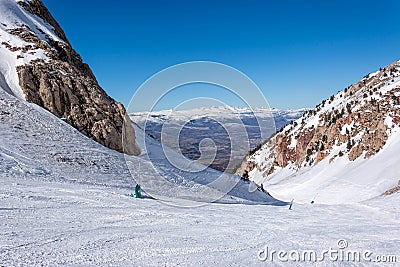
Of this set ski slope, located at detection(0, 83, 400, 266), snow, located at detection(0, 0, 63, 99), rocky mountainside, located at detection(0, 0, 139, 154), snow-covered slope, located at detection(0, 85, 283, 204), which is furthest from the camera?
snow, located at detection(0, 0, 63, 99)

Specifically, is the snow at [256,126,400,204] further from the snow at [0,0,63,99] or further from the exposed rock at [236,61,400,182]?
the snow at [0,0,63,99]

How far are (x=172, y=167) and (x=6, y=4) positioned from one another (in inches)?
1293

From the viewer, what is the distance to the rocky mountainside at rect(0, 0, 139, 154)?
106 ft

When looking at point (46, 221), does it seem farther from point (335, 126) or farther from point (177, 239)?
point (335, 126)

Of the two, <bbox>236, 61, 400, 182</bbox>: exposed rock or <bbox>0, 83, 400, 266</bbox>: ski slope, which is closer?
<bbox>0, 83, 400, 266</bbox>: ski slope

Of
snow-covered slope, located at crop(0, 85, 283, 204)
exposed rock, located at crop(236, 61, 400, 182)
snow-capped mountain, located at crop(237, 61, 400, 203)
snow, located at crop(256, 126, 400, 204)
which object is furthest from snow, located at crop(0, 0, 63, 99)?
exposed rock, located at crop(236, 61, 400, 182)

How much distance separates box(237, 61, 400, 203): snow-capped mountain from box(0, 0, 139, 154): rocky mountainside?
28218 mm

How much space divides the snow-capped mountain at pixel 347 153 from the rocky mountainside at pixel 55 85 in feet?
92.6

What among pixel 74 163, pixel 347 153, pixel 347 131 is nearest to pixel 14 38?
pixel 74 163

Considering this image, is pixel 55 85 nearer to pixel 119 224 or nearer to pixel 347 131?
pixel 119 224

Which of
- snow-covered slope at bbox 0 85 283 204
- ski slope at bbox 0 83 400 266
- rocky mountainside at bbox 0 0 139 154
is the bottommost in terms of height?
ski slope at bbox 0 83 400 266

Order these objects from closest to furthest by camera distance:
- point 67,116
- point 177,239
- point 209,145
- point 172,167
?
point 177,239, point 209,145, point 172,167, point 67,116

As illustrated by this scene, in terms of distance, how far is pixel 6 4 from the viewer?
43.0 m

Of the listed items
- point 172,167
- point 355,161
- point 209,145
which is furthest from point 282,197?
point 209,145
